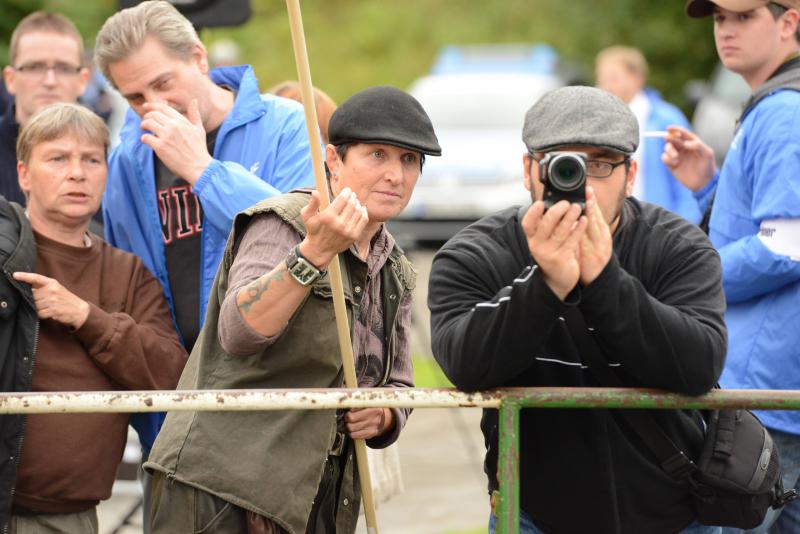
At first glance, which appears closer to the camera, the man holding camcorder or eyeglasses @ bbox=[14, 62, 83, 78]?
the man holding camcorder

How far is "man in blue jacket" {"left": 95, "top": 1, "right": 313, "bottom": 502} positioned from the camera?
4.01 metres

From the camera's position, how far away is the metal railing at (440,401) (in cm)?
285

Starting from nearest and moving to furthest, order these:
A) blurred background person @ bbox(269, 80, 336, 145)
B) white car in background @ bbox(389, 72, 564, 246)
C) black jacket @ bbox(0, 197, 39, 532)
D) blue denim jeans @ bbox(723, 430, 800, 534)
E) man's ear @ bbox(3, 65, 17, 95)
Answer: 1. black jacket @ bbox(0, 197, 39, 532)
2. blue denim jeans @ bbox(723, 430, 800, 534)
3. blurred background person @ bbox(269, 80, 336, 145)
4. man's ear @ bbox(3, 65, 17, 95)
5. white car in background @ bbox(389, 72, 564, 246)

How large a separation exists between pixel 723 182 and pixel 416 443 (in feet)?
13.8

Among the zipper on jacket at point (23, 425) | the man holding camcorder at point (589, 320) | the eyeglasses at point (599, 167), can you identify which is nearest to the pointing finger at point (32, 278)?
the zipper on jacket at point (23, 425)

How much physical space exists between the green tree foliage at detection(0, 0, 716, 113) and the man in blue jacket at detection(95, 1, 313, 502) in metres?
15.9

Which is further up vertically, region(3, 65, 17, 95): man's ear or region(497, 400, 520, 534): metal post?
region(3, 65, 17, 95): man's ear

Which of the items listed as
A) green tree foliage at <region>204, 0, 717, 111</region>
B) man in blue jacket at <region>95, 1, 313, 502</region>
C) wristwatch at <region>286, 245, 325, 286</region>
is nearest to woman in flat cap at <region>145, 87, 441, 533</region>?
wristwatch at <region>286, 245, 325, 286</region>

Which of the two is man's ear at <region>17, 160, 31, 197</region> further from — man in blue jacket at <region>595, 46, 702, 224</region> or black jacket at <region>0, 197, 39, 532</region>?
man in blue jacket at <region>595, 46, 702, 224</region>

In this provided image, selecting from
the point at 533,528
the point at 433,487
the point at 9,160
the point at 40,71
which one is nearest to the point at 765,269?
the point at 533,528

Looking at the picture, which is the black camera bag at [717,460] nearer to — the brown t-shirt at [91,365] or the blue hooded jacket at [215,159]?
the blue hooded jacket at [215,159]

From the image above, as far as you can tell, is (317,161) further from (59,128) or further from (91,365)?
(59,128)

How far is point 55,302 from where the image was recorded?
3.61 metres

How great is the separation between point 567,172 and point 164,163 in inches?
65.0
